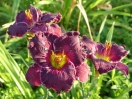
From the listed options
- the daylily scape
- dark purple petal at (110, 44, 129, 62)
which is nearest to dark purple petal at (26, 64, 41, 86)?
the daylily scape

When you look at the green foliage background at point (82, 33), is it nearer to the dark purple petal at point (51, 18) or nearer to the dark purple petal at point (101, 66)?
the dark purple petal at point (51, 18)

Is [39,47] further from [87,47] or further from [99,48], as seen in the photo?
[99,48]

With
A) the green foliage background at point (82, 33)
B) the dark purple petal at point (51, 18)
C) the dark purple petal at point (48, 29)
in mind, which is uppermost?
the dark purple petal at point (51, 18)

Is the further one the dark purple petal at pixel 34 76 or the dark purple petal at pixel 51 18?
the dark purple petal at pixel 51 18

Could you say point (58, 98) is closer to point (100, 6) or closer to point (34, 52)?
point (34, 52)

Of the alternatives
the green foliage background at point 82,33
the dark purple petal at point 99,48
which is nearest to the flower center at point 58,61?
the dark purple petal at point 99,48

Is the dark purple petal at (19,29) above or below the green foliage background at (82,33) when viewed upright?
above

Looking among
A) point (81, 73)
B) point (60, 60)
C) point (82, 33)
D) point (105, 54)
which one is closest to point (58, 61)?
point (60, 60)
